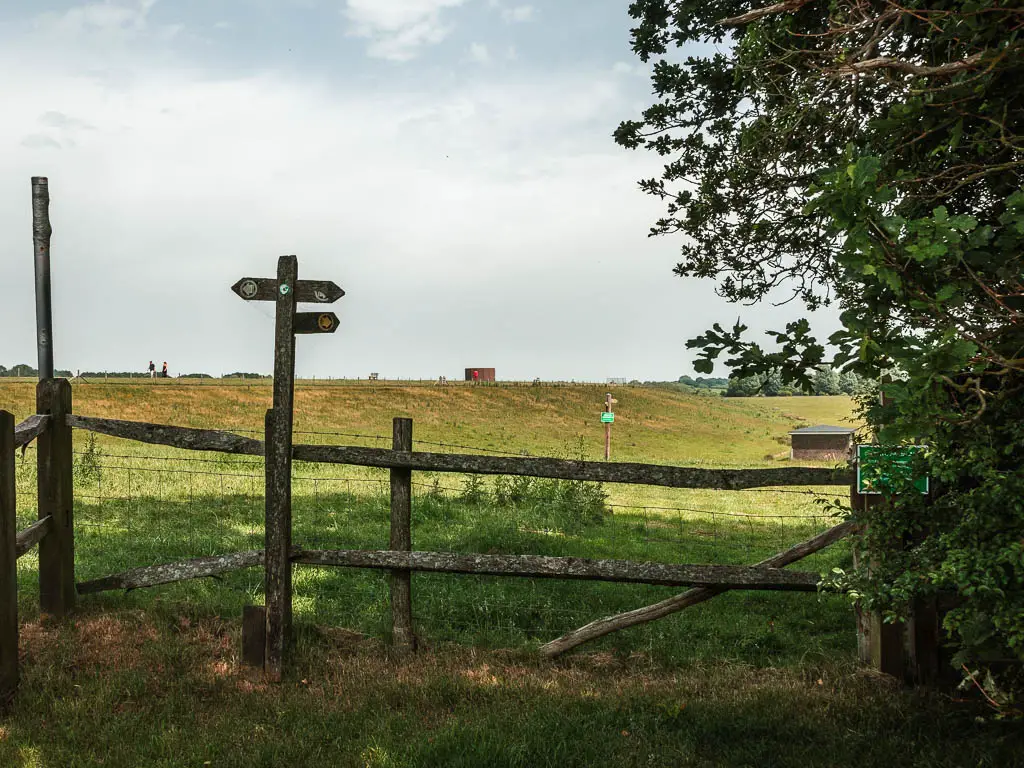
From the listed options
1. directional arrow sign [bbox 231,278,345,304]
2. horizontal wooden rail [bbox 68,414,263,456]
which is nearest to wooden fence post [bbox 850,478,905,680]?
directional arrow sign [bbox 231,278,345,304]

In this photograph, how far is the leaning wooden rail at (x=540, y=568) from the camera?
619cm

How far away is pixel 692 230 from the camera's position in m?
9.10

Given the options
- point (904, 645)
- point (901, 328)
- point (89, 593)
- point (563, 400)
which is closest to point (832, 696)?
point (904, 645)

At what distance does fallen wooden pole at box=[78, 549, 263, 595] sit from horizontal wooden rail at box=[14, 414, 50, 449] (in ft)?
4.60

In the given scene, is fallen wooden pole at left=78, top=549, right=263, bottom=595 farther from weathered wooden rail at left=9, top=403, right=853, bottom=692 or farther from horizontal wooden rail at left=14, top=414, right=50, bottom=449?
horizontal wooden rail at left=14, top=414, right=50, bottom=449

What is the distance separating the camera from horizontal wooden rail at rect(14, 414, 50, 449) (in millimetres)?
6541

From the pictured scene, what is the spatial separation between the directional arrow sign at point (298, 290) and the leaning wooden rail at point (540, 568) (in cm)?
209

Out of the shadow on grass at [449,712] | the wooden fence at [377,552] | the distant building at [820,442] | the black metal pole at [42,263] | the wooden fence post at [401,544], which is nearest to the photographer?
the shadow on grass at [449,712]

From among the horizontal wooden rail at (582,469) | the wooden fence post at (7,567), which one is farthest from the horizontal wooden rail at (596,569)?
the wooden fence post at (7,567)

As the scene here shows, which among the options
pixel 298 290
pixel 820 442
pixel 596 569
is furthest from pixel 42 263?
pixel 820 442

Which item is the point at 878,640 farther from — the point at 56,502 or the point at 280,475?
the point at 56,502

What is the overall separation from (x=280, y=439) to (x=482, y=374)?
67045mm

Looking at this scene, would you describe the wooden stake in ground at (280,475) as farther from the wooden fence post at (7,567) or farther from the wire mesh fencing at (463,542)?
the wooden fence post at (7,567)

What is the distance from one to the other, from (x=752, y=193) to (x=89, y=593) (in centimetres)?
A: 749
